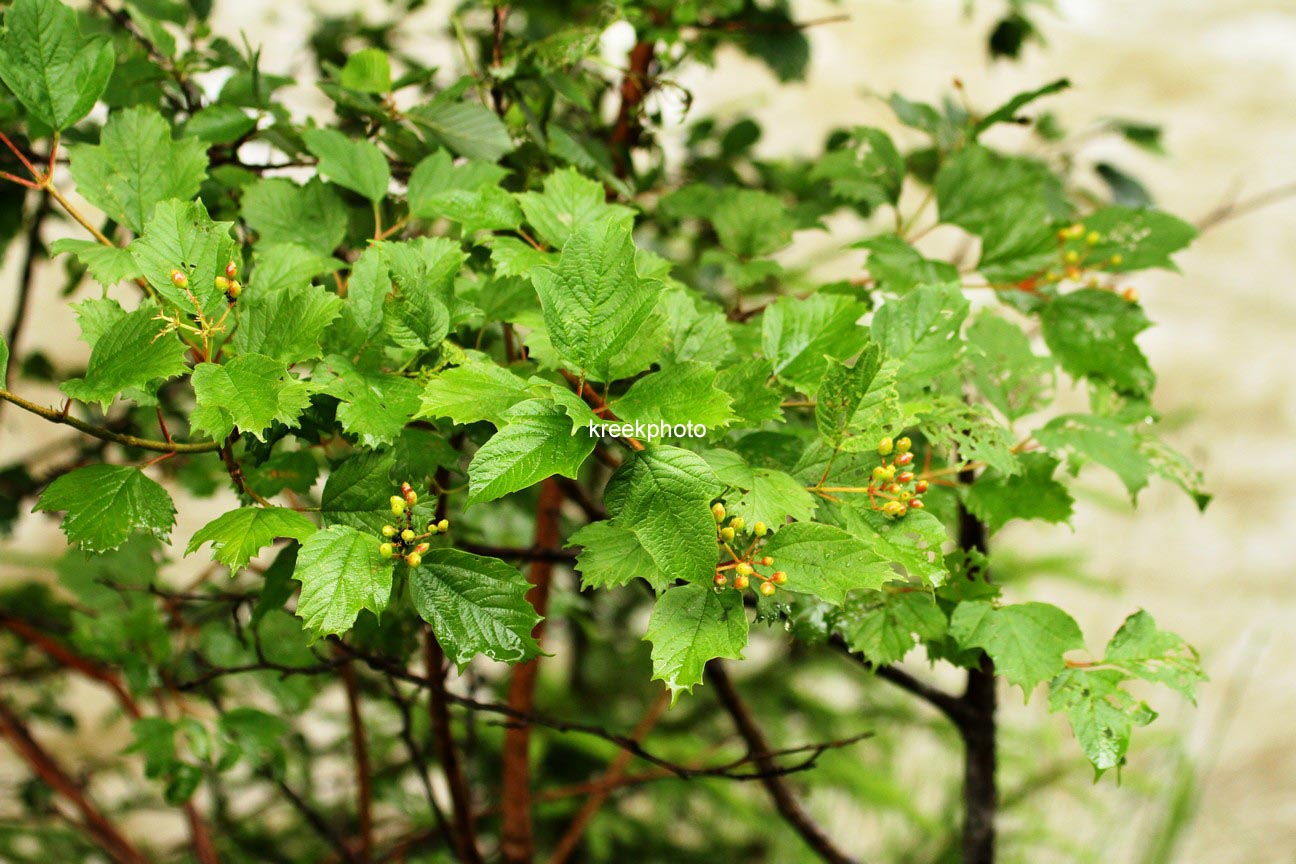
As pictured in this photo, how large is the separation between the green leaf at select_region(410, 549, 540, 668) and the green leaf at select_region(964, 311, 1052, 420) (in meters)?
0.30

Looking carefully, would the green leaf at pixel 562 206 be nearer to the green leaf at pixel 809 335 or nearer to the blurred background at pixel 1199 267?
the green leaf at pixel 809 335

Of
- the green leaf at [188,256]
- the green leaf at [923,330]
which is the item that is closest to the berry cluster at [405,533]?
the green leaf at [188,256]

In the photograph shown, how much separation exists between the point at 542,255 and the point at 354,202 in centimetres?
20

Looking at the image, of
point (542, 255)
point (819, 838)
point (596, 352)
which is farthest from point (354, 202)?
point (819, 838)

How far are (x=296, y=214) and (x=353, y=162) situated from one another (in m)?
0.04

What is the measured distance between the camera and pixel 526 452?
0.35 metres

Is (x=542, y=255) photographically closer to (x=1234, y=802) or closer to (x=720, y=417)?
(x=720, y=417)

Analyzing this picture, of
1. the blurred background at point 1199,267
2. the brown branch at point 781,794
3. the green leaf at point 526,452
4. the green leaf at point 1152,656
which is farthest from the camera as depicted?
the blurred background at point 1199,267

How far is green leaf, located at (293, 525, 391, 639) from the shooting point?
355 mm

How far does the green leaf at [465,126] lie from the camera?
21.9 inches

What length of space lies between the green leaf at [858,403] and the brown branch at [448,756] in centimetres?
27

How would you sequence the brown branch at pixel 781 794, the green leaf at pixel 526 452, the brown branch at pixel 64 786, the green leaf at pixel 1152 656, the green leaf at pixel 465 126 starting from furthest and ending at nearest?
the brown branch at pixel 64 786 → the brown branch at pixel 781 794 → the green leaf at pixel 465 126 → the green leaf at pixel 1152 656 → the green leaf at pixel 526 452

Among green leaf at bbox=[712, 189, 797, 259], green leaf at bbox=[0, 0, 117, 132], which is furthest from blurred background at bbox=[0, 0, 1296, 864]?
green leaf at bbox=[0, 0, 117, 132]

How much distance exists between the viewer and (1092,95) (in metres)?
2.16
